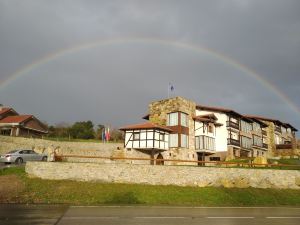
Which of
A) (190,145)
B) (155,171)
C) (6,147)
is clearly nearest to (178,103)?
(190,145)

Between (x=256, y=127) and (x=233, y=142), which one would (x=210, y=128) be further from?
(x=256, y=127)

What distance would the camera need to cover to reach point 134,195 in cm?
2597

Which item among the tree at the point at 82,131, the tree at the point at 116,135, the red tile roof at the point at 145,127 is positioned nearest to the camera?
the red tile roof at the point at 145,127

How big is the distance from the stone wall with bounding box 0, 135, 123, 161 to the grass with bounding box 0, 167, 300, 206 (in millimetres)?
20772

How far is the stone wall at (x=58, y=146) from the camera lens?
4919cm

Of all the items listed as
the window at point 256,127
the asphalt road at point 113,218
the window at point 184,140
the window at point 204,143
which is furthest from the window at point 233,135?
the asphalt road at point 113,218

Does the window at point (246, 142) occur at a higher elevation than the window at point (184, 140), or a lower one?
higher

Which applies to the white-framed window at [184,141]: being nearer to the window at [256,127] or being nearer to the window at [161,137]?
the window at [161,137]

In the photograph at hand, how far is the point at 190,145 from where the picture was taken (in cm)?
5200

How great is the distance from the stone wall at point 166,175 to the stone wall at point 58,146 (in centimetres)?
1939

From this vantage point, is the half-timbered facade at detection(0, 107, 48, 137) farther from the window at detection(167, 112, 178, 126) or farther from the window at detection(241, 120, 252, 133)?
the window at detection(241, 120, 252, 133)

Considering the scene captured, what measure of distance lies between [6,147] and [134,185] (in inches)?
1103

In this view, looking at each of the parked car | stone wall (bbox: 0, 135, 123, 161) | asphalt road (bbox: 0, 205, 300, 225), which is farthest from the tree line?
asphalt road (bbox: 0, 205, 300, 225)

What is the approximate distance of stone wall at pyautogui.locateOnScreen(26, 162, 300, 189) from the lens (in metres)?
28.6
